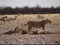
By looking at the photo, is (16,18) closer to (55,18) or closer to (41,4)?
(41,4)

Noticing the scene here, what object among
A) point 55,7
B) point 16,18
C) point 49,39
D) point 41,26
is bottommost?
point 49,39

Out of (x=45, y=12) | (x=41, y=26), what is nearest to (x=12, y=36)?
(x=41, y=26)

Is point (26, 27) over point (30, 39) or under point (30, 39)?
over

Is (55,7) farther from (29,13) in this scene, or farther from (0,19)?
(0,19)

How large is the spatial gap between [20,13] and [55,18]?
0.43 meters

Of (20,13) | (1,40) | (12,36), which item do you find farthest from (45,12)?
(1,40)

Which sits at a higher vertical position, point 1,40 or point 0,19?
point 0,19

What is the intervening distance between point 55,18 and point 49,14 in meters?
0.09

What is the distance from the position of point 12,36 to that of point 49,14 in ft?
1.72

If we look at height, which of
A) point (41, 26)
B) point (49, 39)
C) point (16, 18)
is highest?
point (16, 18)

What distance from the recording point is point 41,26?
1.73 meters

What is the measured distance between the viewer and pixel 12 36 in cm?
168

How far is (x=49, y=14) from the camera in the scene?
173 centimetres

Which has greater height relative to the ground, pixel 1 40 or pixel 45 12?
pixel 45 12
